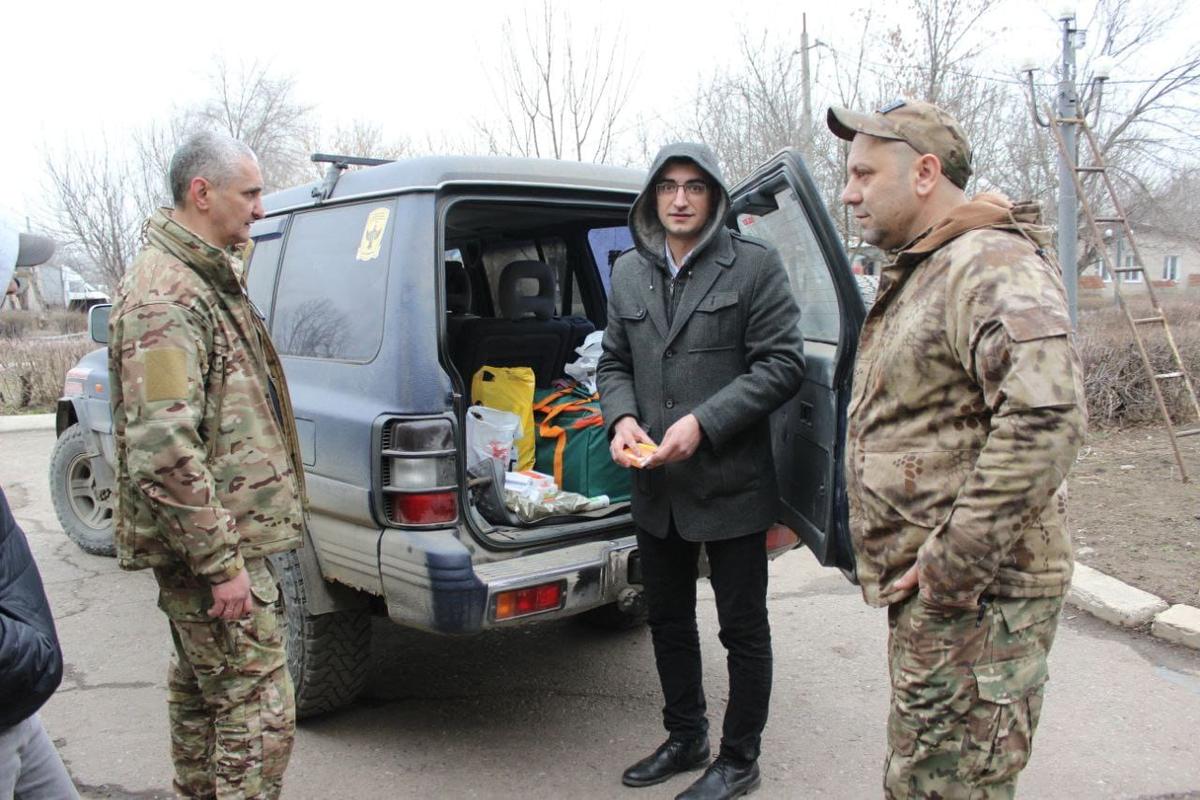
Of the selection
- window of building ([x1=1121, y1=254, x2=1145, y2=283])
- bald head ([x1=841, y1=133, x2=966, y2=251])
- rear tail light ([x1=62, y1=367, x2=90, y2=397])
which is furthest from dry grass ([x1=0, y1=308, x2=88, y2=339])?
bald head ([x1=841, y1=133, x2=966, y2=251])

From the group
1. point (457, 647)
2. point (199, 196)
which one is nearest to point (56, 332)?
point (457, 647)

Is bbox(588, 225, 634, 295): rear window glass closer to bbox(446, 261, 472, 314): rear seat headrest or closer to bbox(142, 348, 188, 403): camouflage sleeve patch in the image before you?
bbox(446, 261, 472, 314): rear seat headrest

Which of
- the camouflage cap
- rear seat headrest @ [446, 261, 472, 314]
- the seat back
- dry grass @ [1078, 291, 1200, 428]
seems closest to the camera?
the camouflage cap

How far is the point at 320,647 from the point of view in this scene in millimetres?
3158

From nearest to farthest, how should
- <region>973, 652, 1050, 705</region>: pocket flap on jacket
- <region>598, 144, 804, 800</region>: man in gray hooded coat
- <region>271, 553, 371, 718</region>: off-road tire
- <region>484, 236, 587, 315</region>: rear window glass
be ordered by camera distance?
<region>973, 652, 1050, 705</region>: pocket flap on jacket → <region>598, 144, 804, 800</region>: man in gray hooded coat → <region>271, 553, 371, 718</region>: off-road tire → <region>484, 236, 587, 315</region>: rear window glass

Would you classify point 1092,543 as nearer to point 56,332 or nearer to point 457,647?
point 457,647

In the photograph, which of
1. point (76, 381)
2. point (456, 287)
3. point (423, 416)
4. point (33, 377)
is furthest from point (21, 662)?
point (33, 377)

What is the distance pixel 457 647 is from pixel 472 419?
3.98 ft

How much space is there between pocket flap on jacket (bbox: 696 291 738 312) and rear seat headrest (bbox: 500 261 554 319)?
1.86m

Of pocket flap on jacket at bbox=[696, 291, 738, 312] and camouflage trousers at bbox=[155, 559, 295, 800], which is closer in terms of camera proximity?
camouflage trousers at bbox=[155, 559, 295, 800]

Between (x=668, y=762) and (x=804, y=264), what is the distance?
66.2 inches

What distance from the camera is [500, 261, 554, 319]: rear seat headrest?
4.50 meters

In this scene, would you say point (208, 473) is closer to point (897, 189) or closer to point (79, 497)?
point (897, 189)

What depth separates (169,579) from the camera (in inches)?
89.9
